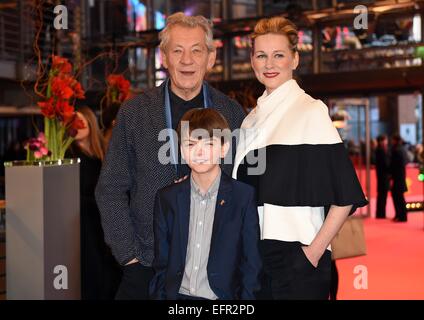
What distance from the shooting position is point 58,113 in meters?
4.73

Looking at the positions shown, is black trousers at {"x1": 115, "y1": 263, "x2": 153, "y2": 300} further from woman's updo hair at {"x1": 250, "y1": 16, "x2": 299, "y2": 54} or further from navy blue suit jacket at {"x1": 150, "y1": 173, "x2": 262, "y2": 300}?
woman's updo hair at {"x1": 250, "y1": 16, "x2": 299, "y2": 54}

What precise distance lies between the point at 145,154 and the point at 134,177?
4.7 inches

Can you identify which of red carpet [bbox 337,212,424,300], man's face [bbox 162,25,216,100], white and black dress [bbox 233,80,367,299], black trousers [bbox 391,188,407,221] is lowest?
red carpet [bbox 337,212,424,300]

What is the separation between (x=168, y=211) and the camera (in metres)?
2.15

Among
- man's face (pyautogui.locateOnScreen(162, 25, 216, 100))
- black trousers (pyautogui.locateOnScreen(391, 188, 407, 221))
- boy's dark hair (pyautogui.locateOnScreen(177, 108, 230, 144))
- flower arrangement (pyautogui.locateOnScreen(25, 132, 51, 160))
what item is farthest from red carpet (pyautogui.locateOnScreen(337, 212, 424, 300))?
boy's dark hair (pyautogui.locateOnScreen(177, 108, 230, 144))

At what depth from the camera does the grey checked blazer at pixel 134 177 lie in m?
2.38

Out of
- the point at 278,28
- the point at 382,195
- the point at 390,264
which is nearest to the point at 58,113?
the point at 278,28

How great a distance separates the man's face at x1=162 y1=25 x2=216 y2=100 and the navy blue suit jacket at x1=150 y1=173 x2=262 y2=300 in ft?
1.40

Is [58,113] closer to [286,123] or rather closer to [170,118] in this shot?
[170,118]

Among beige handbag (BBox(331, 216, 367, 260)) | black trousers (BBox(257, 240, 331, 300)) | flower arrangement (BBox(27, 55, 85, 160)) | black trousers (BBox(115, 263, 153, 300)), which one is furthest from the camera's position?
beige handbag (BBox(331, 216, 367, 260))

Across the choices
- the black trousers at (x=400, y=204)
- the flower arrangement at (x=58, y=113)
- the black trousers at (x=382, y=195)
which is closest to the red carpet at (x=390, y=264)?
the black trousers at (x=400, y=204)

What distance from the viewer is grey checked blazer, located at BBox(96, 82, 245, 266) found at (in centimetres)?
238

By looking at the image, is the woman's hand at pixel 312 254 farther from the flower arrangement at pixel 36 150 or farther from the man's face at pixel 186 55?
the flower arrangement at pixel 36 150
